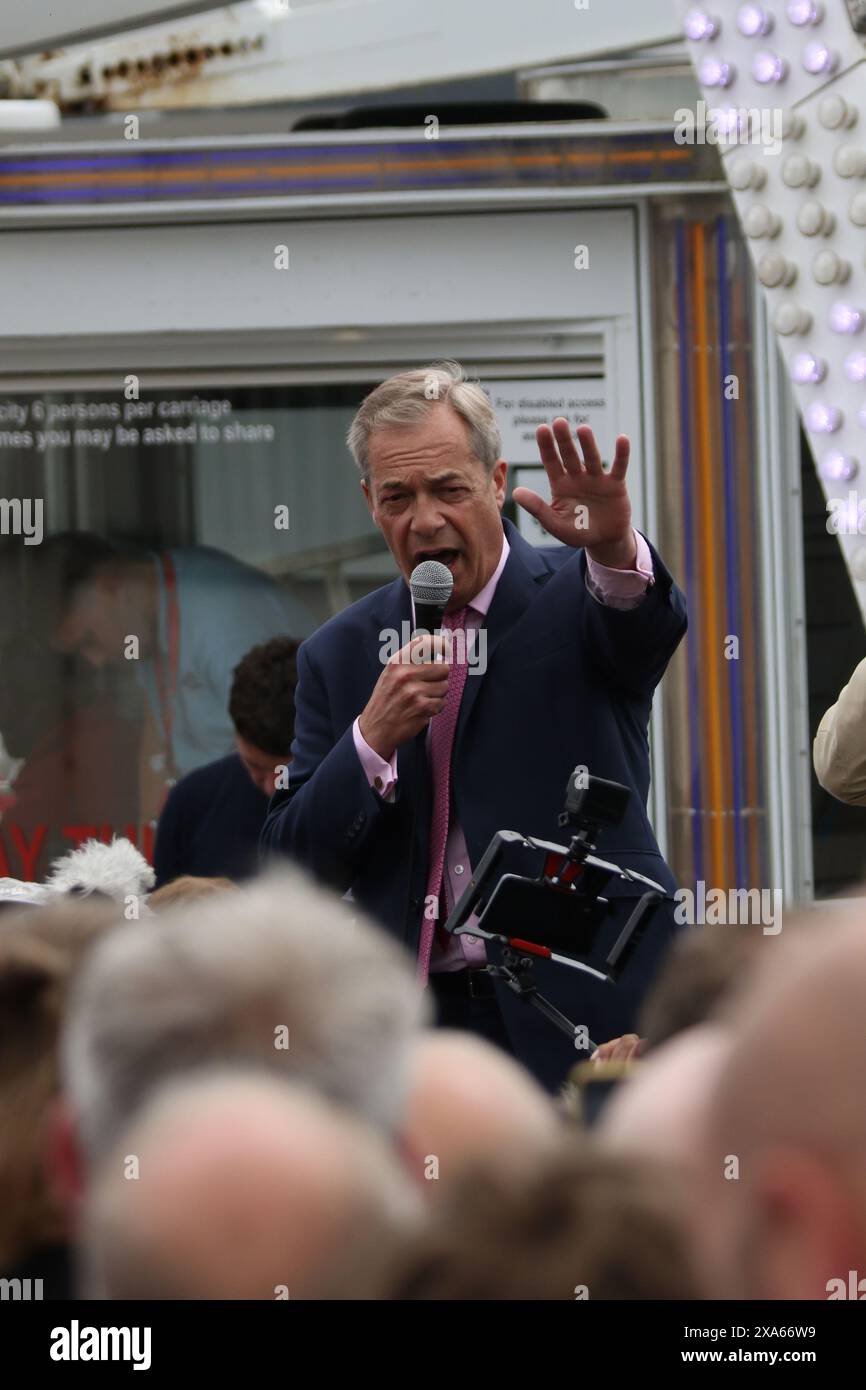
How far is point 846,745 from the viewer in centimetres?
300

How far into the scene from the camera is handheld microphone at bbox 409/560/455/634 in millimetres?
3016

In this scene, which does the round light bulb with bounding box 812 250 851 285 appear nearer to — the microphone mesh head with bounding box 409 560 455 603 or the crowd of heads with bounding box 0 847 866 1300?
Result: the microphone mesh head with bounding box 409 560 455 603

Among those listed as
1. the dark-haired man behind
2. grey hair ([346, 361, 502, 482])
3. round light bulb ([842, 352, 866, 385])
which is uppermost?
round light bulb ([842, 352, 866, 385])

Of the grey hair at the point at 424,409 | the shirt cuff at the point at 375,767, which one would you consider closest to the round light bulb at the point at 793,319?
the grey hair at the point at 424,409

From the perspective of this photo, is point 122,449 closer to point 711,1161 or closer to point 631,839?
point 631,839

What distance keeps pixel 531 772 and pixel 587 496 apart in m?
0.44

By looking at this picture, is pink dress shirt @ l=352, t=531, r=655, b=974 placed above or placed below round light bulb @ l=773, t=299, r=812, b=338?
below

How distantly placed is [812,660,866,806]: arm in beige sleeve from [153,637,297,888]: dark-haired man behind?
1.86 m

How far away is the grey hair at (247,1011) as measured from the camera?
118 centimetres
